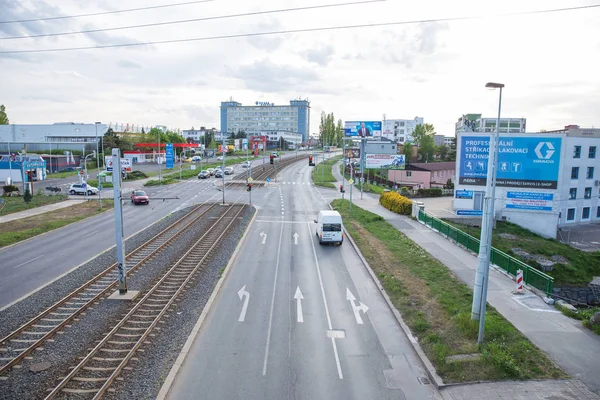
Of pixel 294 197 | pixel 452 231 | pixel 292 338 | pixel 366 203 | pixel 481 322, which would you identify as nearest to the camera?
pixel 481 322

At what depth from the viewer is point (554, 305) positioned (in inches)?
699

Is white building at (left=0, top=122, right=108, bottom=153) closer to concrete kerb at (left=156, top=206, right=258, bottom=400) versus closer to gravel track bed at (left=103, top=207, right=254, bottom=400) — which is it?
gravel track bed at (left=103, top=207, right=254, bottom=400)

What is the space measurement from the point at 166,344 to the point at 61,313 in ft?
17.5

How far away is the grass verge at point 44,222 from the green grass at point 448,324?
24362 mm

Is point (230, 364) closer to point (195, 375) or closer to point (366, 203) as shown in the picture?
point (195, 375)

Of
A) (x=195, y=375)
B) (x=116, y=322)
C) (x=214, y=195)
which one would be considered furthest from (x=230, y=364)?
(x=214, y=195)

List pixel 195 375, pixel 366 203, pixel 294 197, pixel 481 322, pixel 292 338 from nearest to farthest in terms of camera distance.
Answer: pixel 195 375
pixel 481 322
pixel 292 338
pixel 366 203
pixel 294 197

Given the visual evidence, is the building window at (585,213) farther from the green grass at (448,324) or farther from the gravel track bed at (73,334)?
the gravel track bed at (73,334)

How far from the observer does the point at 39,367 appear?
12172mm

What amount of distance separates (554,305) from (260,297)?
12.3m

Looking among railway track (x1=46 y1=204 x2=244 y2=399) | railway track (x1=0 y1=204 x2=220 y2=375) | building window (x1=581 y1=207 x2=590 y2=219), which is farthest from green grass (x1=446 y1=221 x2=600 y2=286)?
railway track (x1=0 y1=204 x2=220 y2=375)

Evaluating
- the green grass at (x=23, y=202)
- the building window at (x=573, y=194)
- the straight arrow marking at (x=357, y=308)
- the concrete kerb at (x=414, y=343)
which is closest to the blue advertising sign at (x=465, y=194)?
the building window at (x=573, y=194)

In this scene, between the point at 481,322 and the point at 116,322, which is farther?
the point at 116,322

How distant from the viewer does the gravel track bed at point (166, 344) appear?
11.2m
